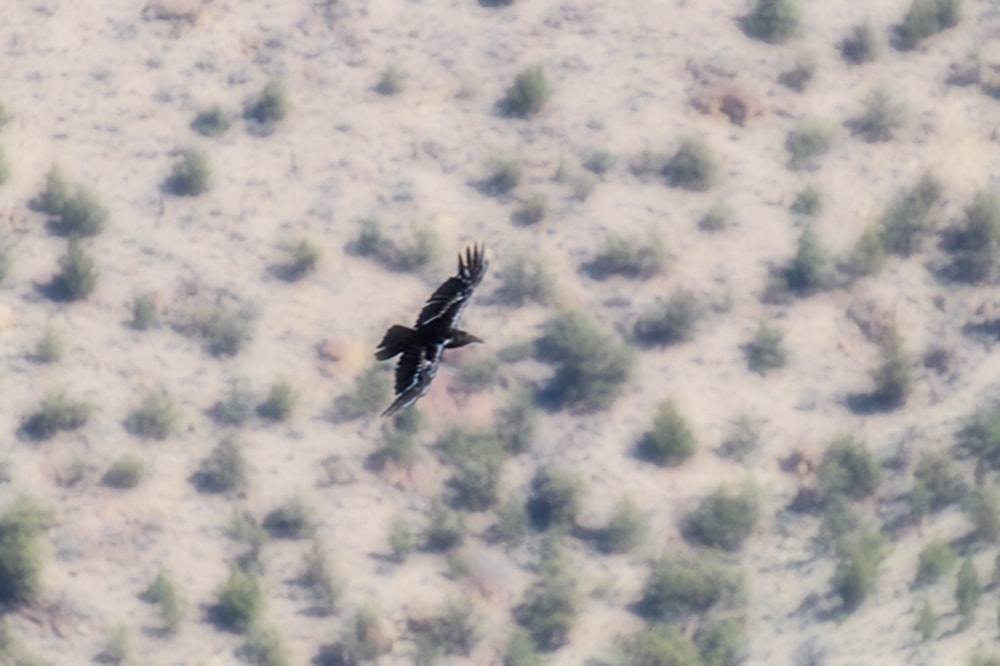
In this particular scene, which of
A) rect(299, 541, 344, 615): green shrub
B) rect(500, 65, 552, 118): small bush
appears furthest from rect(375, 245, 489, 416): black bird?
rect(500, 65, 552, 118): small bush

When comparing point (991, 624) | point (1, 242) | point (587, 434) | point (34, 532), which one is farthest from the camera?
point (1, 242)

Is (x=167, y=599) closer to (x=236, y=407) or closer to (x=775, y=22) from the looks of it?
(x=236, y=407)

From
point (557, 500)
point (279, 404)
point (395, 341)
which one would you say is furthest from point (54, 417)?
point (395, 341)

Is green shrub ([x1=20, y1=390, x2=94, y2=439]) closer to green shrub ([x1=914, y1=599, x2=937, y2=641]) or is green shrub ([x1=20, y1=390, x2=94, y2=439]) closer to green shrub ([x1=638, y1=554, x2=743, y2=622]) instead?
green shrub ([x1=638, y1=554, x2=743, y2=622])

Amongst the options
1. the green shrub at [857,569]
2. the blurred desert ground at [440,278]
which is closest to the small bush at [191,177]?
the blurred desert ground at [440,278]

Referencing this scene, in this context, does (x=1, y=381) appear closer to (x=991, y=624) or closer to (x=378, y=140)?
(x=378, y=140)

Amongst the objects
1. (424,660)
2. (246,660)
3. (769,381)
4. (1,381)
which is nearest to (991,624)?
(769,381)
